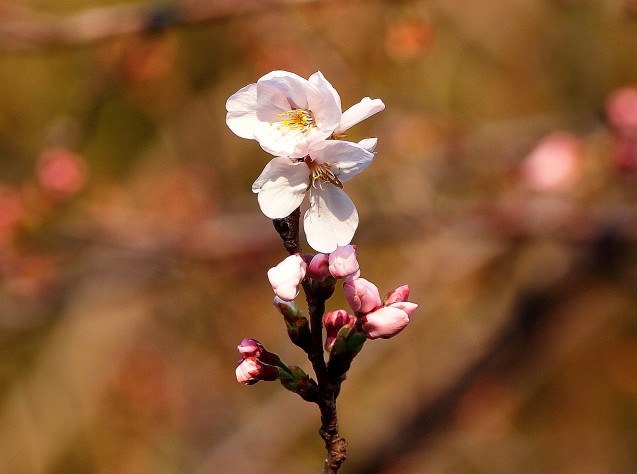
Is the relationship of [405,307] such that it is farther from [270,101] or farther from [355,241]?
[355,241]

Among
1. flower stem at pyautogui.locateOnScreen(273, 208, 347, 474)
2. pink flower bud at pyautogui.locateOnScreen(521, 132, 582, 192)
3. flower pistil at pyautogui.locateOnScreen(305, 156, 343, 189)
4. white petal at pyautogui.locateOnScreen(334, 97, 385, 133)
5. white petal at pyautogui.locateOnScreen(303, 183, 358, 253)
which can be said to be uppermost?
pink flower bud at pyautogui.locateOnScreen(521, 132, 582, 192)

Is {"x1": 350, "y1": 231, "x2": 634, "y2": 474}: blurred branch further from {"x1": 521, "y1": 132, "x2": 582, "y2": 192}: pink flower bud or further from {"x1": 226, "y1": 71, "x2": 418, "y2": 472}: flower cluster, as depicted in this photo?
{"x1": 226, "y1": 71, "x2": 418, "y2": 472}: flower cluster

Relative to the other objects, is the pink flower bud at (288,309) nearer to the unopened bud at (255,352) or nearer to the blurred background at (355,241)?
the unopened bud at (255,352)

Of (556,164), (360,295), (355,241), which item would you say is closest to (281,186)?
(360,295)

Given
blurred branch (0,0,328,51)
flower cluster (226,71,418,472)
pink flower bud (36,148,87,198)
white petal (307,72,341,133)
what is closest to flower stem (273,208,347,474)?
flower cluster (226,71,418,472)

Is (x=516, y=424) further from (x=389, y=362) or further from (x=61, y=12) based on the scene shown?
(x=61, y=12)

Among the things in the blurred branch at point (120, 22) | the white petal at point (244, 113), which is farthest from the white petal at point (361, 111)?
the blurred branch at point (120, 22)
